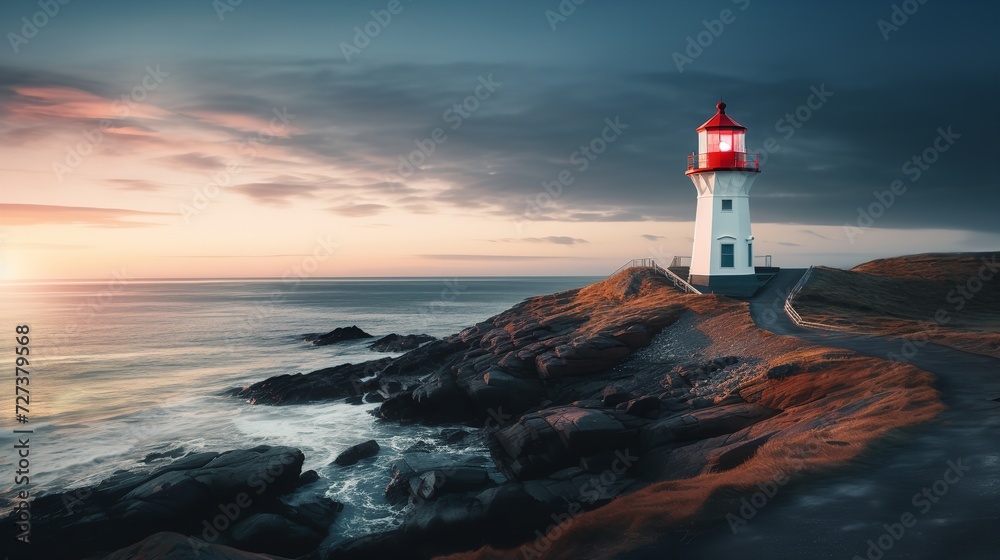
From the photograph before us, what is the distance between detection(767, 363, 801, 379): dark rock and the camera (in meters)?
18.7

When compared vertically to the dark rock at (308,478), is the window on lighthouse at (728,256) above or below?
above

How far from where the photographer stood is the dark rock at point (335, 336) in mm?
61500

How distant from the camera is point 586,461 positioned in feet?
55.4

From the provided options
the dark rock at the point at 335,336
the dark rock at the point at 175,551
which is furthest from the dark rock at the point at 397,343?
the dark rock at the point at 175,551

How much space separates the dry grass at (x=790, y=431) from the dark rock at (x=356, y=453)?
39.9ft

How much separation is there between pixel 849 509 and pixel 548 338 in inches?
906

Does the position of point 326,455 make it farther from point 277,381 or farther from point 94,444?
point 277,381

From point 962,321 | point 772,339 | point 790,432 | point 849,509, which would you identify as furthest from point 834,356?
A: point 962,321

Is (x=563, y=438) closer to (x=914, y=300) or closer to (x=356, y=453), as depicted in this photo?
(x=356, y=453)

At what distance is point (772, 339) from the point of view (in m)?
24.0

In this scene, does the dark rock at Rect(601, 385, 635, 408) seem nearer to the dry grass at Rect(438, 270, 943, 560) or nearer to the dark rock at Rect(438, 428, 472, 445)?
the dry grass at Rect(438, 270, 943, 560)

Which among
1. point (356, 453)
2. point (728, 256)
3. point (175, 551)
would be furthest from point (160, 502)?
point (728, 256)

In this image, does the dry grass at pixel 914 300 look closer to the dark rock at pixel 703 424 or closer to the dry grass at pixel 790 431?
the dry grass at pixel 790 431

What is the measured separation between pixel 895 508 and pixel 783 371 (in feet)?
31.9
